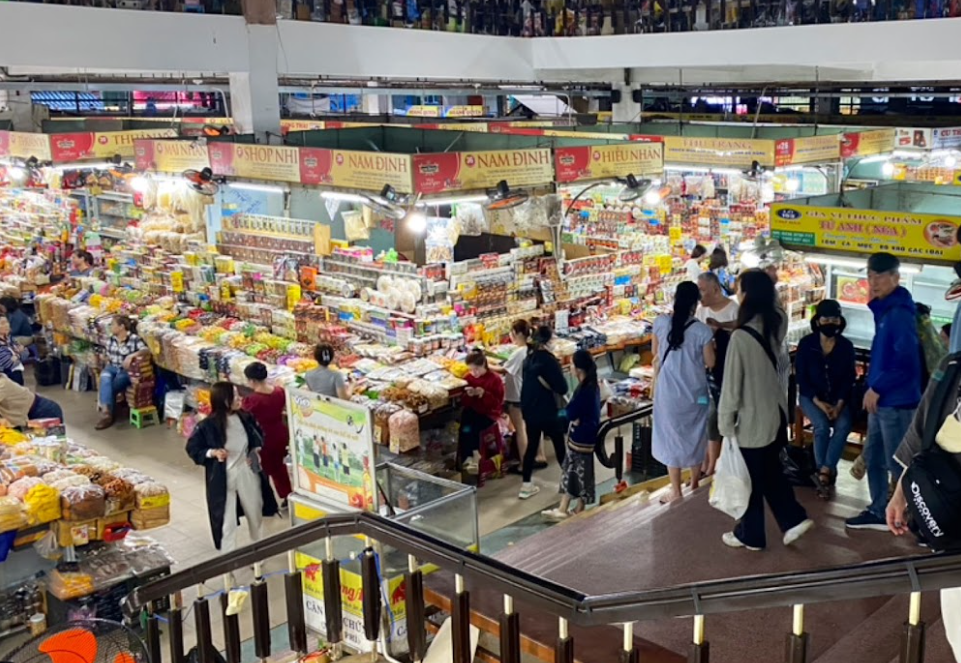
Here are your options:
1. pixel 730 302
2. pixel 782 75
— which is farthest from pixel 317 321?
pixel 782 75

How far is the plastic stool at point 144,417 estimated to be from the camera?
11.5m

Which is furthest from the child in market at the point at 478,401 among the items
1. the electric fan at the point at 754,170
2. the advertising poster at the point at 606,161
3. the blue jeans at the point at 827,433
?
the electric fan at the point at 754,170

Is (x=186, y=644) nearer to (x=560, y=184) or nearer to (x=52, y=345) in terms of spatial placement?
(x=560, y=184)

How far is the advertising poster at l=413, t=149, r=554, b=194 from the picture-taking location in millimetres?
9125

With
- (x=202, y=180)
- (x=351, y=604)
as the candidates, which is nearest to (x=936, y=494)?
(x=351, y=604)

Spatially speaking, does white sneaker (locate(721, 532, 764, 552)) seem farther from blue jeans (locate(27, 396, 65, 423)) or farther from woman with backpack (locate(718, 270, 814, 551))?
blue jeans (locate(27, 396, 65, 423))

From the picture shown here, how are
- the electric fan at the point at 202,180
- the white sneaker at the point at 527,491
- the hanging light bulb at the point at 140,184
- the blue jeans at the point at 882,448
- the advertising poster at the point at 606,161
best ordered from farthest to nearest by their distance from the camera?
the hanging light bulb at the point at 140,184 < the electric fan at the point at 202,180 < the advertising poster at the point at 606,161 < the white sneaker at the point at 527,491 < the blue jeans at the point at 882,448

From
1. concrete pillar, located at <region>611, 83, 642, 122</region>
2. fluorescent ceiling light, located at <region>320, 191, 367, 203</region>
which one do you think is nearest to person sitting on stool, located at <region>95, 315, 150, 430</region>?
fluorescent ceiling light, located at <region>320, 191, 367, 203</region>

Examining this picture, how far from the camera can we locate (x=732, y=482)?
523 centimetres

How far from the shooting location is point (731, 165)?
1276 cm

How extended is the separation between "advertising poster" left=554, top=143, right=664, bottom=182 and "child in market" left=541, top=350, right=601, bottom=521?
326 centimetres

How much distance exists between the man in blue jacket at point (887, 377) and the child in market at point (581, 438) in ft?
7.92

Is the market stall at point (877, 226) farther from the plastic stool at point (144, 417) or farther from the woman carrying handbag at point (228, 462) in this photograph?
the plastic stool at point (144, 417)

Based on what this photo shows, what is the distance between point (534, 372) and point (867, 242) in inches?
119
